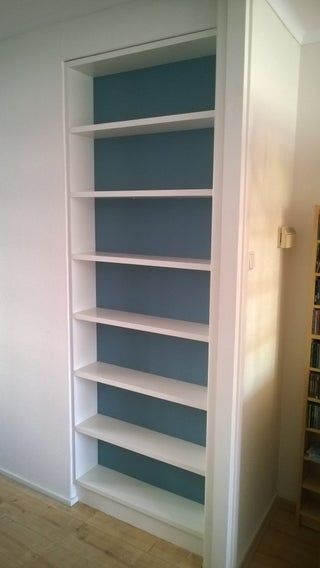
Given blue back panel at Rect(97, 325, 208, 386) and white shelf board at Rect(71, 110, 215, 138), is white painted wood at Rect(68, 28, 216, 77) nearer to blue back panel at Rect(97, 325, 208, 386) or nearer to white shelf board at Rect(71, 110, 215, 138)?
white shelf board at Rect(71, 110, 215, 138)

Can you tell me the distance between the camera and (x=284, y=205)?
91.0 inches

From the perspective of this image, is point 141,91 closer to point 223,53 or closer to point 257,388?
point 223,53

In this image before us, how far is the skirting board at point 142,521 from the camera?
2215 mm

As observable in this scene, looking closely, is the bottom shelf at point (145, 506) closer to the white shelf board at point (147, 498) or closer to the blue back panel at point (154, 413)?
the white shelf board at point (147, 498)

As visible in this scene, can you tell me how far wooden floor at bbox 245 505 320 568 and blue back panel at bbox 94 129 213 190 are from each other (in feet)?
6.35

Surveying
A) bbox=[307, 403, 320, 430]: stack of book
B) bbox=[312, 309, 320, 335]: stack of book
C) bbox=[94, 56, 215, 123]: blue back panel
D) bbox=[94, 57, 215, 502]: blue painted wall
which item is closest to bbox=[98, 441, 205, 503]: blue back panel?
bbox=[94, 57, 215, 502]: blue painted wall

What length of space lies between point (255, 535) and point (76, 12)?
9.38 feet

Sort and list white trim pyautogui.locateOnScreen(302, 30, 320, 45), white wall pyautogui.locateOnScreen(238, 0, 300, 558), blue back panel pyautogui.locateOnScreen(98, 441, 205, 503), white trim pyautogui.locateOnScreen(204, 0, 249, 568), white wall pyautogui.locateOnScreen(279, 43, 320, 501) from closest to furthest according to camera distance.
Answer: white trim pyautogui.locateOnScreen(204, 0, 249, 568) < white wall pyautogui.locateOnScreen(238, 0, 300, 558) < white trim pyautogui.locateOnScreen(302, 30, 320, 45) < white wall pyautogui.locateOnScreen(279, 43, 320, 501) < blue back panel pyautogui.locateOnScreen(98, 441, 205, 503)

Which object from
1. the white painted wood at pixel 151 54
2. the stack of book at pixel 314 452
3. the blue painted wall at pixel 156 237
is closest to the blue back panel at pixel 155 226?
the blue painted wall at pixel 156 237

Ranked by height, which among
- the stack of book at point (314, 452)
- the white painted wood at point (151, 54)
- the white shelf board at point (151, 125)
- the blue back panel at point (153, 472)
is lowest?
the blue back panel at point (153, 472)

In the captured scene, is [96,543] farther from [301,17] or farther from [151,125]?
[301,17]

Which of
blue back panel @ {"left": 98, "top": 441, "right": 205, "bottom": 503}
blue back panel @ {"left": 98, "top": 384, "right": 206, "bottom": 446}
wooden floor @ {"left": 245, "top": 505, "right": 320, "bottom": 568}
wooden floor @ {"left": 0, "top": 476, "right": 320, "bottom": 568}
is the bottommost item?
wooden floor @ {"left": 245, "top": 505, "right": 320, "bottom": 568}

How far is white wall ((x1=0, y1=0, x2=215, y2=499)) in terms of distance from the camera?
2.25 meters

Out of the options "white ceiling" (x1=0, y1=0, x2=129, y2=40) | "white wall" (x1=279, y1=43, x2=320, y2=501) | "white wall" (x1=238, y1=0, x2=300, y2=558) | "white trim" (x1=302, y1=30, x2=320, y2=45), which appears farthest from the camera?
"white wall" (x1=279, y1=43, x2=320, y2=501)
